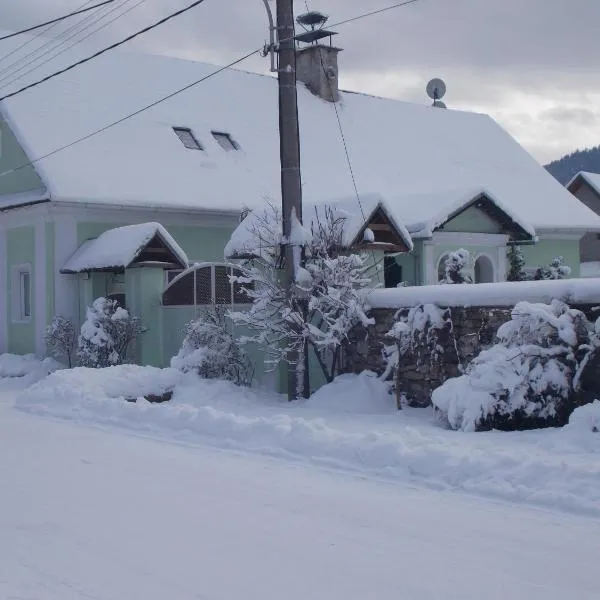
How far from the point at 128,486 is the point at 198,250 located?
15.1 metres

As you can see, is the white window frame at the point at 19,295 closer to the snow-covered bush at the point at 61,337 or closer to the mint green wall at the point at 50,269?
the mint green wall at the point at 50,269

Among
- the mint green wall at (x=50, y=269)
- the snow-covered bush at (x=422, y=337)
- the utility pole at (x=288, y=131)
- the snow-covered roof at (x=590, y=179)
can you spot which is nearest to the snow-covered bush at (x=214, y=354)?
the utility pole at (x=288, y=131)

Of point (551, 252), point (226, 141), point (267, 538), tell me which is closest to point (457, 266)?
point (226, 141)

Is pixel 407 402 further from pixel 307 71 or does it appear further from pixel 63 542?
pixel 307 71

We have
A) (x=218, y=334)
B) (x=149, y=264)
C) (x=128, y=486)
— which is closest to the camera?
(x=128, y=486)

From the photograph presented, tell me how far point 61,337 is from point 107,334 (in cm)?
231

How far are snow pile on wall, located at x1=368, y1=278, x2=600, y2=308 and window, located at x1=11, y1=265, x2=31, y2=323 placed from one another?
11.5m

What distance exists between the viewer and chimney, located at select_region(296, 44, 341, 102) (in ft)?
101

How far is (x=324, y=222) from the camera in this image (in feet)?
51.4

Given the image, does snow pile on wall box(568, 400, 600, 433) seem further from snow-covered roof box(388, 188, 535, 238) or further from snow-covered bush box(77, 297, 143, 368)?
snow-covered roof box(388, 188, 535, 238)

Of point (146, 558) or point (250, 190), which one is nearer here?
point (146, 558)

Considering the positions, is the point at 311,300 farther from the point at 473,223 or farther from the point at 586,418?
the point at 473,223

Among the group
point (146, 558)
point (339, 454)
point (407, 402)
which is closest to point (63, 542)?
point (146, 558)

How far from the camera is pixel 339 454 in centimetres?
944
